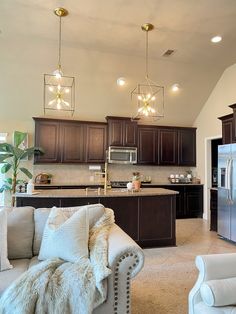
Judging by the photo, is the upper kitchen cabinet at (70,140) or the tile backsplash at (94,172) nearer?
the upper kitchen cabinet at (70,140)

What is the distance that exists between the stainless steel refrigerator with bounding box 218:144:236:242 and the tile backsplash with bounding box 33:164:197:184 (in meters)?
2.68

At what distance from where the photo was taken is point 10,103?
243 inches

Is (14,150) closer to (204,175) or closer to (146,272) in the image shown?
(146,272)

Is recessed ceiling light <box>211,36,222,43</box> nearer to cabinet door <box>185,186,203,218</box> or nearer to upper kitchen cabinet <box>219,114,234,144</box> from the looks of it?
upper kitchen cabinet <box>219,114,234,144</box>

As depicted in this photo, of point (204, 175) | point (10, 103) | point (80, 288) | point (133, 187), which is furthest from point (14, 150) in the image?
point (204, 175)

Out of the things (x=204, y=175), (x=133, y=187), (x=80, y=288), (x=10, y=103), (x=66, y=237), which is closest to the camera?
(x=80, y=288)

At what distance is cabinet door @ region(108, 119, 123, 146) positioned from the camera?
6770mm

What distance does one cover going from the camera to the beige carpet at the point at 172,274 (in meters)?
2.58

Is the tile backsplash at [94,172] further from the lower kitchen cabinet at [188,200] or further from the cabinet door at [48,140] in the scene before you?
the lower kitchen cabinet at [188,200]

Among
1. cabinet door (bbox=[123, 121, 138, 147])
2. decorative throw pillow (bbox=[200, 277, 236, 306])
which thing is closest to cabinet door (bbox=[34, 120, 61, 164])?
cabinet door (bbox=[123, 121, 138, 147])

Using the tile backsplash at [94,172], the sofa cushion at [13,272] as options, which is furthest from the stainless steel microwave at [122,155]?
the sofa cushion at [13,272]

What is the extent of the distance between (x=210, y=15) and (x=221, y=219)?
363 centimetres

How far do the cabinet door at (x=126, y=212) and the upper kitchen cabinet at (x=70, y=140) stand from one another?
104 inches

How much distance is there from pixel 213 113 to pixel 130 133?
229cm
